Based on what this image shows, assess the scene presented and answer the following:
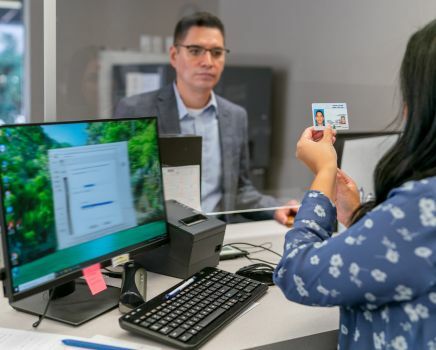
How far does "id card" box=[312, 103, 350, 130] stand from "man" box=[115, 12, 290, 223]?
1173 millimetres

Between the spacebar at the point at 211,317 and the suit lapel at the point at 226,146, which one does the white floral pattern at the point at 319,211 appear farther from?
the suit lapel at the point at 226,146

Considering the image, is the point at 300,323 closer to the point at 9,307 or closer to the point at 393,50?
the point at 9,307

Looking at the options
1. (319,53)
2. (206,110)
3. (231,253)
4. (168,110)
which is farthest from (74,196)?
(319,53)

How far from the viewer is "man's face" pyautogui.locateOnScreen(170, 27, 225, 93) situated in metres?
2.58

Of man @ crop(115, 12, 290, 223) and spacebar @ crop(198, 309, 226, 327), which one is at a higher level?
man @ crop(115, 12, 290, 223)

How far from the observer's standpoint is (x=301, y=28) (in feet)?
11.4

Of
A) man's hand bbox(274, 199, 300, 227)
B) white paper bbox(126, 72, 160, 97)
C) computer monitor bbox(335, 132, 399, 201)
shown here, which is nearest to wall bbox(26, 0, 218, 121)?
white paper bbox(126, 72, 160, 97)

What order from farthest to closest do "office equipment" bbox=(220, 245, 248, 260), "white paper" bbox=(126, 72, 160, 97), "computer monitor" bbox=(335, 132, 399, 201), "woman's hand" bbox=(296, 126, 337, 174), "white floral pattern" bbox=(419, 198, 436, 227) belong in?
"white paper" bbox=(126, 72, 160, 97) < "computer monitor" bbox=(335, 132, 399, 201) < "office equipment" bbox=(220, 245, 248, 260) < "woman's hand" bbox=(296, 126, 337, 174) < "white floral pattern" bbox=(419, 198, 436, 227)

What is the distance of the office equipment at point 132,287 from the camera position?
116 cm

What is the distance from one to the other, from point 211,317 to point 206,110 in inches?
67.3

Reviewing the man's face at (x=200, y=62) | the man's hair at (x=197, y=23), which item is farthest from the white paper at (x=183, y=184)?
the man's hair at (x=197, y=23)

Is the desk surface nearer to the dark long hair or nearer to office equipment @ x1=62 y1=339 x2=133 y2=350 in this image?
office equipment @ x1=62 y1=339 x2=133 y2=350

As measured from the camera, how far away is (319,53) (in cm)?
330

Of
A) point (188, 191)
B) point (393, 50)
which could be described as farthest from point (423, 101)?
point (393, 50)
